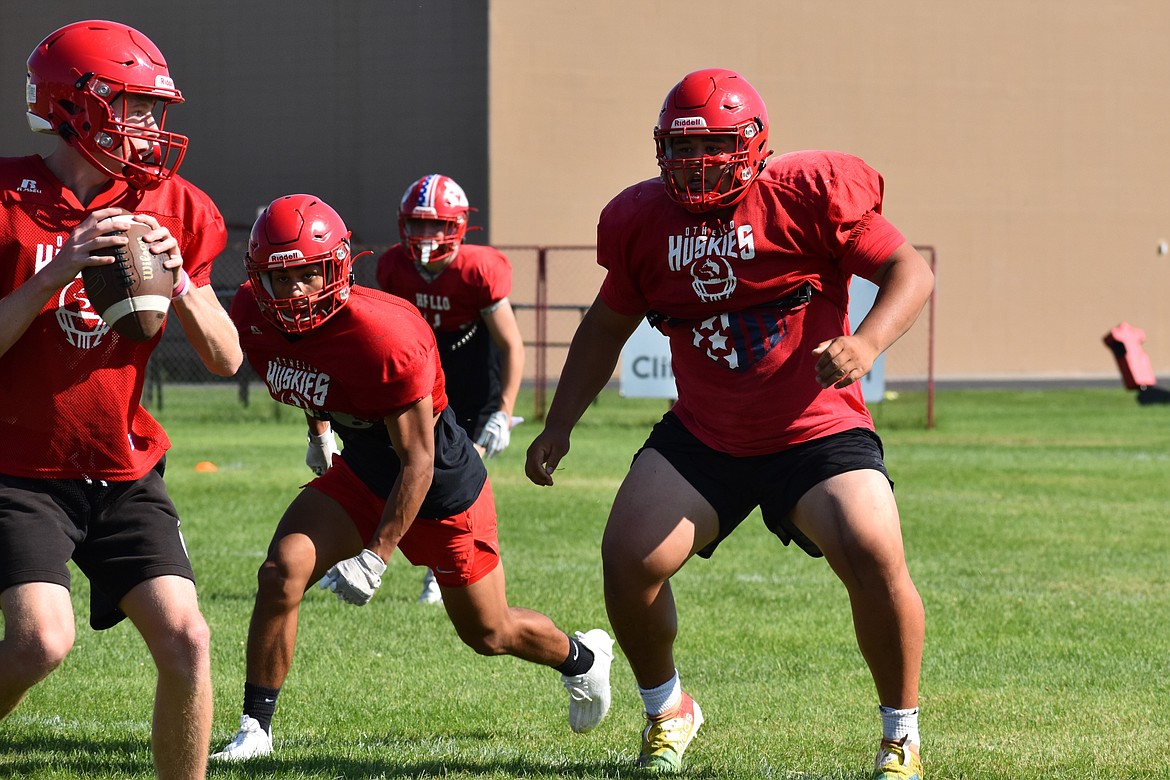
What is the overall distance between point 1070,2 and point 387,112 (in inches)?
550

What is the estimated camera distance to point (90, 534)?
3592 mm

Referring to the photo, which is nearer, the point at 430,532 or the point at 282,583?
the point at 282,583

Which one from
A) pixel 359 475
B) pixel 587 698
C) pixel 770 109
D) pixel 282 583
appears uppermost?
pixel 770 109

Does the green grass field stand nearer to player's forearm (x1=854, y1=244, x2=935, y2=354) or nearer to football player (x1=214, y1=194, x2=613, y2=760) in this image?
football player (x1=214, y1=194, x2=613, y2=760)

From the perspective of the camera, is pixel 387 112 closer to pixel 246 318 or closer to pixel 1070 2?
pixel 1070 2

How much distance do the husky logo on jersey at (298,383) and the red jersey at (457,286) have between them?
298 cm

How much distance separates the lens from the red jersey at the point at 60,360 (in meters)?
3.46

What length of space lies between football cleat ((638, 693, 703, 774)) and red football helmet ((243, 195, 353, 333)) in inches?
63.7

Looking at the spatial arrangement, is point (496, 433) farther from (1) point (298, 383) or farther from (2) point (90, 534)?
(2) point (90, 534)

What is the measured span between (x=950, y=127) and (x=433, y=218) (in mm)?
23484

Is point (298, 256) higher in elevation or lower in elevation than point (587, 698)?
higher

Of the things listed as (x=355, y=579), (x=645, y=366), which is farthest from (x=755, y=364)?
(x=645, y=366)

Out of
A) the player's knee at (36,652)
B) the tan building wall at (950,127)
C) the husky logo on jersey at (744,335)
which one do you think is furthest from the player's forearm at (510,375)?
the tan building wall at (950,127)

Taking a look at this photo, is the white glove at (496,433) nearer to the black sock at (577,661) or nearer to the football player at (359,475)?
the football player at (359,475)
